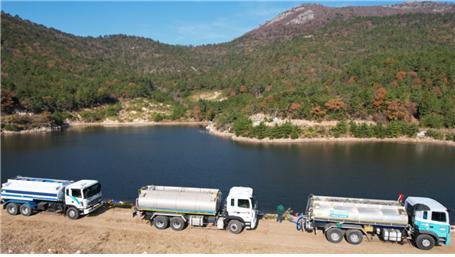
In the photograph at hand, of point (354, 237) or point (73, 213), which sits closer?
point (354, 237)

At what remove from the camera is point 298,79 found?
119m

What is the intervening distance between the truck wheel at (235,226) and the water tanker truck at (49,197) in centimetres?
945

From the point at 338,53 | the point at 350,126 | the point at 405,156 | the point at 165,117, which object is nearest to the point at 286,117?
the point at 350,126

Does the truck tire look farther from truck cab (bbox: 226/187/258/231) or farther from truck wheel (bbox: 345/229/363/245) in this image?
truck cab (bbox: 226/187/258/231)

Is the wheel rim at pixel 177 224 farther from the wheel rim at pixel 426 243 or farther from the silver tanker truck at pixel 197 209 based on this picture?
the wheel rim at pixel 426 243

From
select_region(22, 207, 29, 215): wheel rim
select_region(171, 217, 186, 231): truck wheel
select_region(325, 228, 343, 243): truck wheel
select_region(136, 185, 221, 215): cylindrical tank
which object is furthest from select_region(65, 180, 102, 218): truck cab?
select_region(325, 228, 343, 243): truck wheel

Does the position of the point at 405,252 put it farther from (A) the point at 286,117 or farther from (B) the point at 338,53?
(B) the point at 338,53

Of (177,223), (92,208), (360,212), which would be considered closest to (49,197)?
(92,208)

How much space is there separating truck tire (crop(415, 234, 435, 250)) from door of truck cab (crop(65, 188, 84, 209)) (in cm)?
1995

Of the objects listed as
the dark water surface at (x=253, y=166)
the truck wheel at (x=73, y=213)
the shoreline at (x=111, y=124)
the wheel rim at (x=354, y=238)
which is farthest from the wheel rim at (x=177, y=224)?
the shoreline at (x=111, y=124)

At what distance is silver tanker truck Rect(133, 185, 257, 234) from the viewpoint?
21.1 meters

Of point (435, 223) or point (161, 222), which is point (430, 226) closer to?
point (435, 223)

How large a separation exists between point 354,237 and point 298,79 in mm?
103312

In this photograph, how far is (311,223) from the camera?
20672 mm
